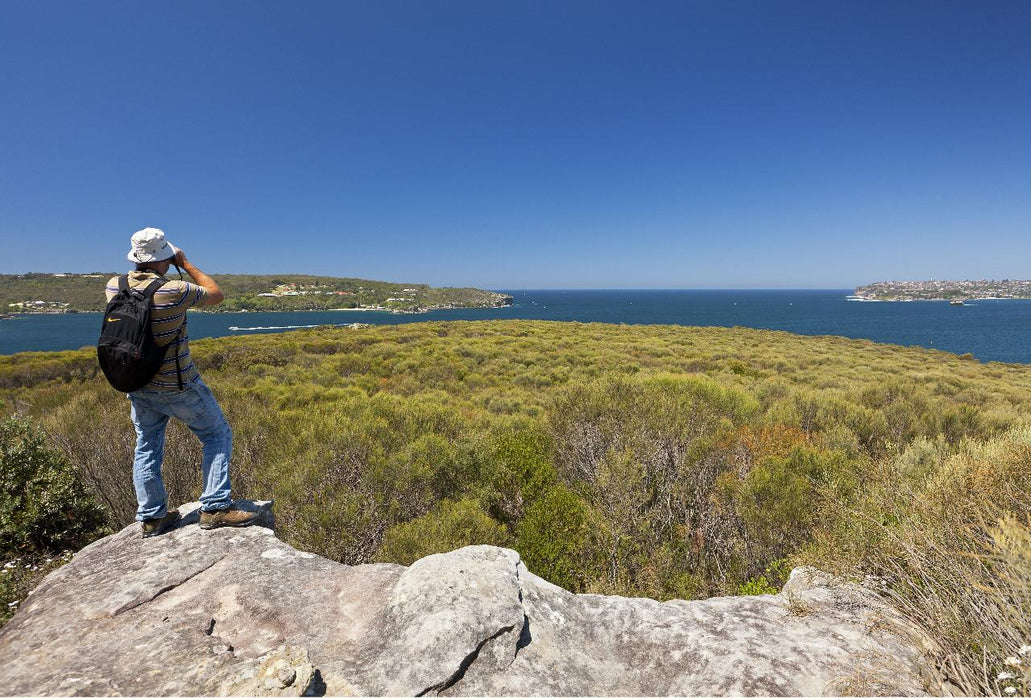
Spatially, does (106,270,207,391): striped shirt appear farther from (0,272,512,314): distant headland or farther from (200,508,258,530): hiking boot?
(0,272,512,314): distant headland

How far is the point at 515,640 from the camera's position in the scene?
2340 mm

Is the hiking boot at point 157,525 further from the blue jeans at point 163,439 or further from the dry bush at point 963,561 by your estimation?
the dry bush at point 963,561

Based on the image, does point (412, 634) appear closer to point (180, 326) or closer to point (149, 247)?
point (180, 326)

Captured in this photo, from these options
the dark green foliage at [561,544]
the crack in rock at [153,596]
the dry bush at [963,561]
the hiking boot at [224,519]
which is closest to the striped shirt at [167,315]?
the hiking boot at [224,519]

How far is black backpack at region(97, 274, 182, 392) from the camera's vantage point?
2762 millimetres

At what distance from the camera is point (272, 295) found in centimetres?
12644

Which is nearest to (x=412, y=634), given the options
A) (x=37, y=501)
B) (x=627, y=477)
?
(x=627, y=477)

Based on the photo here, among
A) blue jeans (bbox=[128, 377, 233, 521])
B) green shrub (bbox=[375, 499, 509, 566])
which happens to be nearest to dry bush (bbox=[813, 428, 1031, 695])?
green shrub (bbox=[375, 499, 509, 566])

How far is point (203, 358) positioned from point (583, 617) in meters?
20.5

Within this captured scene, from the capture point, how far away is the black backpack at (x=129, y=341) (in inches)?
109

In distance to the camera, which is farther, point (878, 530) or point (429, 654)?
point (878, 530)

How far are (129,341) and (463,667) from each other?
2979 millimetres

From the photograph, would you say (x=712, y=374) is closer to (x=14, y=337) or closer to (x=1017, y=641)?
(x=1017, y=641)

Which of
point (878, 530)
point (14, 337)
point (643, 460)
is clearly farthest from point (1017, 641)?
point (14, 337)
